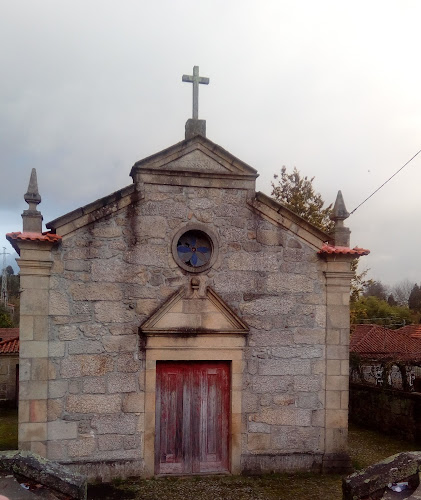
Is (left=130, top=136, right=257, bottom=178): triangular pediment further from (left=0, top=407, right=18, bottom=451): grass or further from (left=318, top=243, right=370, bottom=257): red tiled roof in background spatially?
(left=0, top=407, right=18, bottom=451): grass

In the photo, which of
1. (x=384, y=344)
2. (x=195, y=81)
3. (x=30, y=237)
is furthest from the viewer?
(x=384, y=344)

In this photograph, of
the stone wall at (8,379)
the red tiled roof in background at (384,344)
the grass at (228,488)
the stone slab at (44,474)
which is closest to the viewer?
the stone slab at (44,474)

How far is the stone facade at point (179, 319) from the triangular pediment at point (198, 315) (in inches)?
0.7

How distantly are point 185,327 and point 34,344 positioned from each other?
2.29 meters

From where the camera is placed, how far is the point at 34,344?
7.57 meters

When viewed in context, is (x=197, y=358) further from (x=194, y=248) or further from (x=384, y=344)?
(x=384, y=344)

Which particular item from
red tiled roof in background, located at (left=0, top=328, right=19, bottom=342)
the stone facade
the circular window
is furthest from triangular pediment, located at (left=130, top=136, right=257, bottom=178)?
red tiled roof in background, located at (left=0, top=328, right=19, bottom=342)

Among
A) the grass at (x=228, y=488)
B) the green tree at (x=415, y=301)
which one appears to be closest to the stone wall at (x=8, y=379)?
the grass at (x=228, y=488)

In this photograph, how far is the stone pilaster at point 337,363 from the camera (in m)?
8.34

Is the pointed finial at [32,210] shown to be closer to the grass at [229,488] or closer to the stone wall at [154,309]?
the stone wall at [154,309]

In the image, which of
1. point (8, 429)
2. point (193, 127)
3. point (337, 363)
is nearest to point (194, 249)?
point (193, 127)

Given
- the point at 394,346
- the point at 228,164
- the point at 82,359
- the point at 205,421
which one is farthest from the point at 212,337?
the point at 394,346

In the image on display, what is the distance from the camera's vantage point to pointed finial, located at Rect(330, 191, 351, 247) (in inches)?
343

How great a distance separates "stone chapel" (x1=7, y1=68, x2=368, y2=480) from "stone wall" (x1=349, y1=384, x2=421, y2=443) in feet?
10.9
